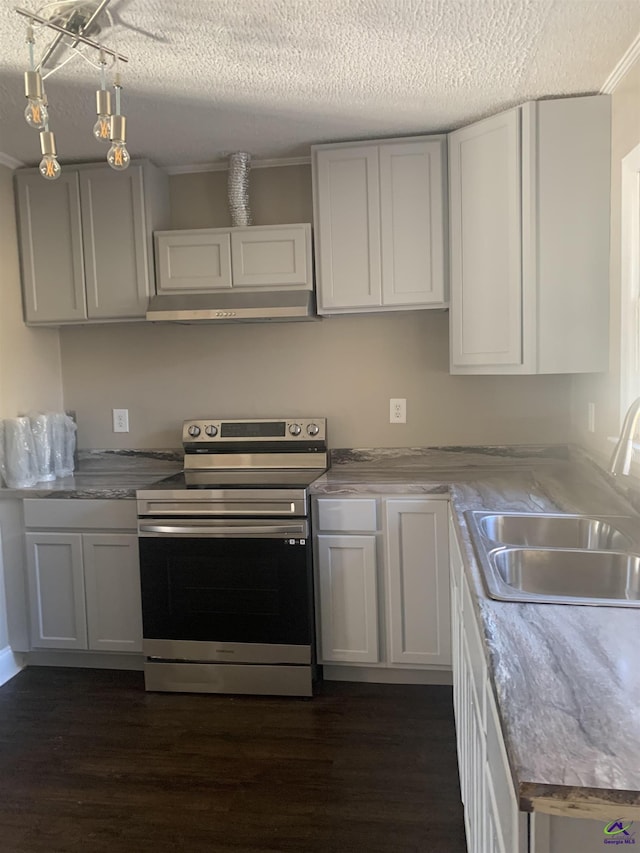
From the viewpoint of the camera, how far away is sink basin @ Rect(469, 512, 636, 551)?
6.29ft

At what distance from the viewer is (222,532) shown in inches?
107

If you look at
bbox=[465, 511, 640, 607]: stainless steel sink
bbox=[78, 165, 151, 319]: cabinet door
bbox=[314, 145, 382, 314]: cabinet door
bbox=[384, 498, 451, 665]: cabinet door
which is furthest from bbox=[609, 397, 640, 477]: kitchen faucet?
bbox=[78, 165, 151, 319]: cabinet door

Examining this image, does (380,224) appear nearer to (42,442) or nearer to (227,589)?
(227,589)

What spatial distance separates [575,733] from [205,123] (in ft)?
8.27

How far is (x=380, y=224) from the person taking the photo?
2.87m

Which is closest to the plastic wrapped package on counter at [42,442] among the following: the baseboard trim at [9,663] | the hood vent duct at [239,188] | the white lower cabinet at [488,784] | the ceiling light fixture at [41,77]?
the baseboard trim at [9,663]

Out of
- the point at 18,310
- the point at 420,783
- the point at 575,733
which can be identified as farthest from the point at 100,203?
the point at 575,733

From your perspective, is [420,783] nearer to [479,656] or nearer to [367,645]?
[367,645]

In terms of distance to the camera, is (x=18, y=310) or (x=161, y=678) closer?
(x=161, y=678)

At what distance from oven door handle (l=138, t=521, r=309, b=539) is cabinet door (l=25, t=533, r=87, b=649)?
1.43 ft

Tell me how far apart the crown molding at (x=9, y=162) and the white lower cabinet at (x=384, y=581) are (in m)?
2.11

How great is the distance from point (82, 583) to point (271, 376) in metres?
1.31

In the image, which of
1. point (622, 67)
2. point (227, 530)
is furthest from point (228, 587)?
point (622, 67)

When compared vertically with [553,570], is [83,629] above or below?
below
